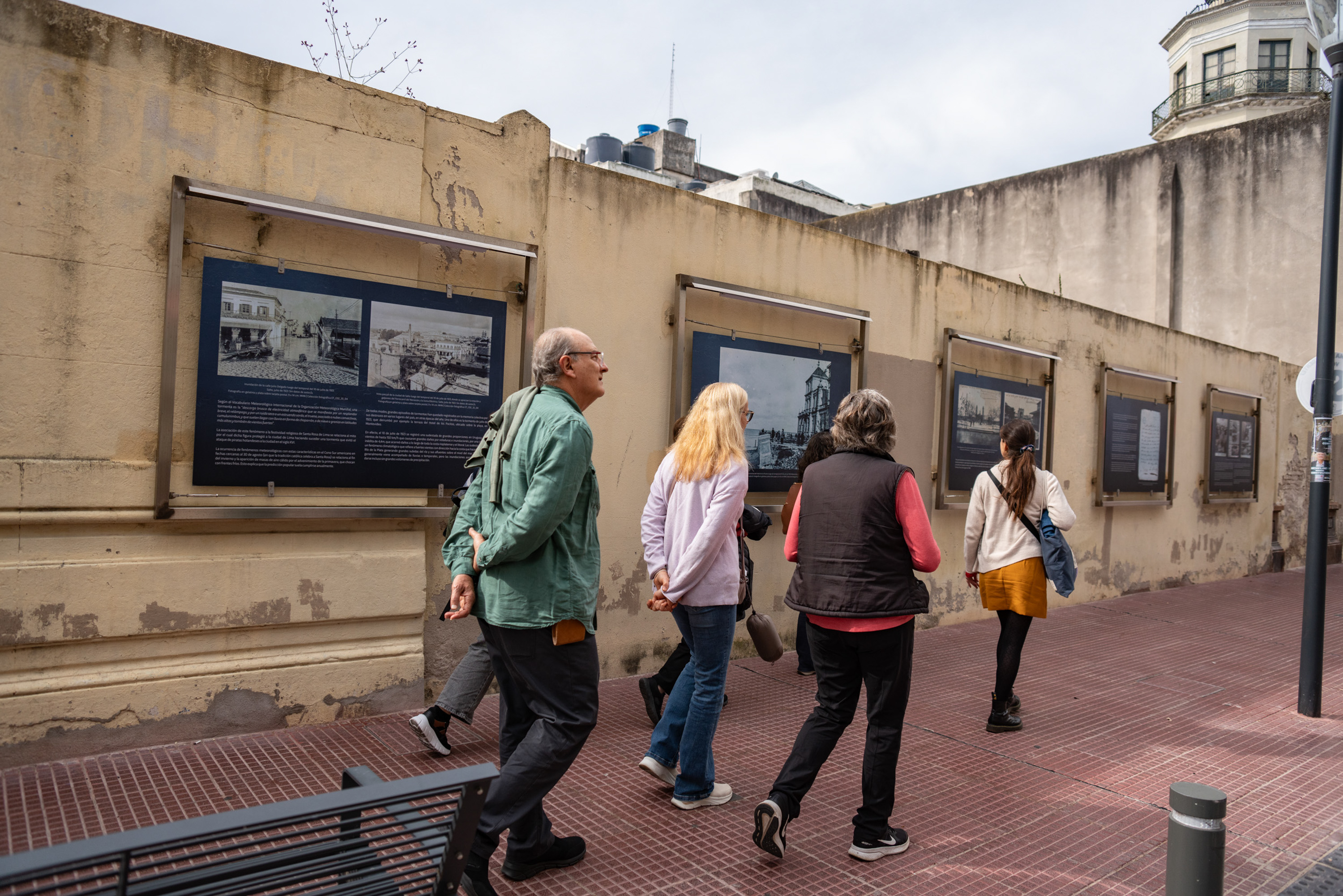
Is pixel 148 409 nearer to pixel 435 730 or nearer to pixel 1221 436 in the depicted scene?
pixel 435 730

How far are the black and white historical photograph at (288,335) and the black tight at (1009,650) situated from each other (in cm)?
370

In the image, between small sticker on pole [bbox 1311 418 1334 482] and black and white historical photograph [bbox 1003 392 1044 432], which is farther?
black and white historical photograph [bbox 1003 392 1044 432]

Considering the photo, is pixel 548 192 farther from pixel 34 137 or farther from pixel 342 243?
pixel 34 137

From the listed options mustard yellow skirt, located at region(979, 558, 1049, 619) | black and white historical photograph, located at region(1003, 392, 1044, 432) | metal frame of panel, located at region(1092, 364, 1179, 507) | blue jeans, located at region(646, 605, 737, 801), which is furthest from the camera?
metal frame of panel, located at region(1092, 364, 1179, 507)

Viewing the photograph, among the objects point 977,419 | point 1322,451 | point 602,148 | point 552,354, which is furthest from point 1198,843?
point 602,148

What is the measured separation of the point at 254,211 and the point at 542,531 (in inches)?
107

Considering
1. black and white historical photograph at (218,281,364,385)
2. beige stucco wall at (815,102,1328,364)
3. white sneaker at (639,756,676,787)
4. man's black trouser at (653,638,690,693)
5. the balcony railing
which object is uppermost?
the balcony railing

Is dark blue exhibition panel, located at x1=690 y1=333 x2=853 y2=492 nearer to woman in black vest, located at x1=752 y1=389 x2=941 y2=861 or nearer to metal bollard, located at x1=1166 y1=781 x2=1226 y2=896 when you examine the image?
woman in black vest, located at x1=752 y1=389 x2=941 y2=861

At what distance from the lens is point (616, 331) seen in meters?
5.66

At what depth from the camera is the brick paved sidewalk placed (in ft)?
10.4

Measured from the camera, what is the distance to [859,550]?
10.6 feet

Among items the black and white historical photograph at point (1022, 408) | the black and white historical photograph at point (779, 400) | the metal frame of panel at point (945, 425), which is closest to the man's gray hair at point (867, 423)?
the black and white historical photograph at point (779, 400)

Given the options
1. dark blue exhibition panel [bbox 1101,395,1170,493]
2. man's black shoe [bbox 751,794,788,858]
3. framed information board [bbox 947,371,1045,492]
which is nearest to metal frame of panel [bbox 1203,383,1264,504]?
dark blue exhibition panel [bbox 1101,395,1170,493]

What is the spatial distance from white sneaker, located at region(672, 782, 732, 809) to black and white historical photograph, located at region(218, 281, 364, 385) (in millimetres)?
2586
